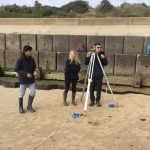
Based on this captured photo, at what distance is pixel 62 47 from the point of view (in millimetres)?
11500

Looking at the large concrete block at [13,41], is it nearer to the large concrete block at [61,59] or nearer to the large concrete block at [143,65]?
the large concrete block at [61,59]

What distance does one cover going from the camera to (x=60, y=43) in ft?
37.8

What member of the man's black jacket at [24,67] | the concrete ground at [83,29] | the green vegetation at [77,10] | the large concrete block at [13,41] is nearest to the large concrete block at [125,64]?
the concrete ground at [83,29]

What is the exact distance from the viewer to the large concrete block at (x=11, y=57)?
38.7ft

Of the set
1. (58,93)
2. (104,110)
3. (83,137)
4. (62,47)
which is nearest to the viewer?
(83,137)

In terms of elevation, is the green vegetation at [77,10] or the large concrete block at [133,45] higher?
the green vegetation at [77,10]

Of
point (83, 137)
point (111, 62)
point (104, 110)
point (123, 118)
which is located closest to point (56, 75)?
point (111, 62)

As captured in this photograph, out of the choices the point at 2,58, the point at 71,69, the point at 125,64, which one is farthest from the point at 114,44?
the point at 2,58

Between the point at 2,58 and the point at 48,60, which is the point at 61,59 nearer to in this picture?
the point at 48,60

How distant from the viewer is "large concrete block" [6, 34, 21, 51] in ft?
39.9

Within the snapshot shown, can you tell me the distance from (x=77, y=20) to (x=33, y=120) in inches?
335

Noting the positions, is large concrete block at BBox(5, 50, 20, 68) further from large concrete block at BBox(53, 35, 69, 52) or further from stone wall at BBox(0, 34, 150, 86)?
large concrete block at BBox(53, 35, 69, 52)

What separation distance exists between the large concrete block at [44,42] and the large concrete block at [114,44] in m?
2.32

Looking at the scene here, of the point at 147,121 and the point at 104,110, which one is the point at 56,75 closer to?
the point at 104,110
